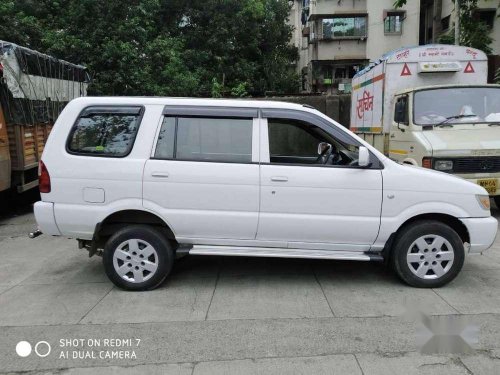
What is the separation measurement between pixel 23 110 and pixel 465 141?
765cm

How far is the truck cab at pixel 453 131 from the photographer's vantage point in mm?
7430

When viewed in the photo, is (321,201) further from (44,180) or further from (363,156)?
(44,180)

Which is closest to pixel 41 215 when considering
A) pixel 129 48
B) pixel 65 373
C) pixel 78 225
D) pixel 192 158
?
pixel 78 225

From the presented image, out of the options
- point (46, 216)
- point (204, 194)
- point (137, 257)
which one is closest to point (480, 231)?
point (204, 194)

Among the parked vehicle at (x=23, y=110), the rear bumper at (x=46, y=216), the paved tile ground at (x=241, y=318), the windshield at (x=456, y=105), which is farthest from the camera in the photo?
the parked vehicle at (x=23, y=110)

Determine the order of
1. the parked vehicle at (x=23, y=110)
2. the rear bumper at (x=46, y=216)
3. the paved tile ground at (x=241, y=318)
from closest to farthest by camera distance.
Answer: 1. the paved tile ground at (x=241, y=318)
2. the rear bumper at (x=46, y=216)
3. the parked vehicle at (x=23, y=110)

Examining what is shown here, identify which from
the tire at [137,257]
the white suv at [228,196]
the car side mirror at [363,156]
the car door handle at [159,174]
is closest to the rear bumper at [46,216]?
the white suv at [228,196]

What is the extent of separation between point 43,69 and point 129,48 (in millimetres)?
5662

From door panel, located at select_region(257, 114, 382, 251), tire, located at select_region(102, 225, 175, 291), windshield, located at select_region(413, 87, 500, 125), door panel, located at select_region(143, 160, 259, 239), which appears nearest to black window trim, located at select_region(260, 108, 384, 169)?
door panel, located at select_region(257, 114, 382, 251)

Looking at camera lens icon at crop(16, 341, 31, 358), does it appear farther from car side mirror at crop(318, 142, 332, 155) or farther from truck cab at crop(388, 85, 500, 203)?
truck cab at crop(388, 85, 500, 203)

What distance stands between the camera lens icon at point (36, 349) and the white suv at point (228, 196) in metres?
1.12

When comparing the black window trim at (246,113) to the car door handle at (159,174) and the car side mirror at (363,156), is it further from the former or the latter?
the car door handle at (159,174)

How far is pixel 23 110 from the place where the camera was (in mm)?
8688

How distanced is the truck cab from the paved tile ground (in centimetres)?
197
